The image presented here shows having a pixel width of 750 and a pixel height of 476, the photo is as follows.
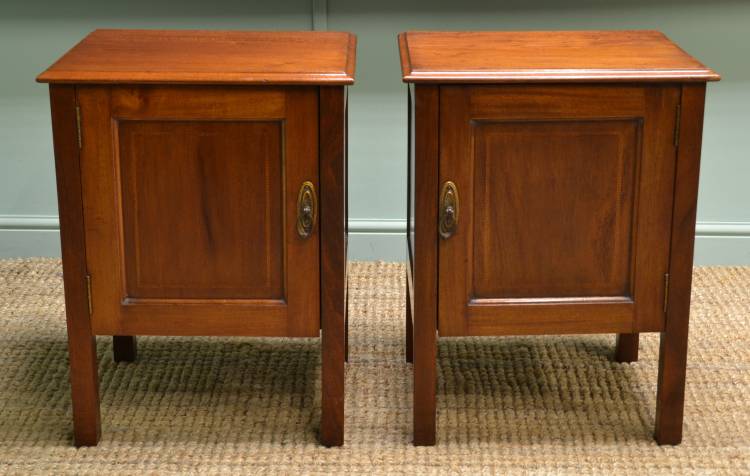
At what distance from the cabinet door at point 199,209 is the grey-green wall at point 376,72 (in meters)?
0.84

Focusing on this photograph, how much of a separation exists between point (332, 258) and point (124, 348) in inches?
21.2

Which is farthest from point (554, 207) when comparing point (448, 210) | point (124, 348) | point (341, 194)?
point (124, 348)

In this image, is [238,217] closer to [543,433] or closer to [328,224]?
[328,224]

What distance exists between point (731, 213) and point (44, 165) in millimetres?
1446

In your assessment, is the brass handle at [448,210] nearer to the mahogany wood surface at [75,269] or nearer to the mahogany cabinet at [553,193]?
the mahogany cabinet at [553,193]

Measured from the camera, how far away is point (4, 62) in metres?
2.39

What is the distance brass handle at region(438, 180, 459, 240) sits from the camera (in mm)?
1566

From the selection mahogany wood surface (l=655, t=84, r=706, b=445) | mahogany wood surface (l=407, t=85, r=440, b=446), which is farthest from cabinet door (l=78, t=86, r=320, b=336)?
mahogany wood surface (l=655, t=84, r=706, b=445)

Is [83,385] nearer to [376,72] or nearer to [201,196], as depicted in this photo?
[201,196]

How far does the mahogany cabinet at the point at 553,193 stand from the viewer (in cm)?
153

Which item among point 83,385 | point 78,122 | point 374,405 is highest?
point 78,122

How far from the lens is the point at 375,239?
8.20 ft

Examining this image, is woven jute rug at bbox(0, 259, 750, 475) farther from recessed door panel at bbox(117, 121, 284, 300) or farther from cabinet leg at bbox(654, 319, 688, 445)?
recessed door panel at bbox(117, 121, 284, 300)

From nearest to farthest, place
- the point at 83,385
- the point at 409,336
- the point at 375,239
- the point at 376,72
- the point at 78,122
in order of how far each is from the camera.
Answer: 1. the point at 78,122
2. the point at 83,385
3. the point at 409,336
4. the point at 376,72
5. the point at 375,239
